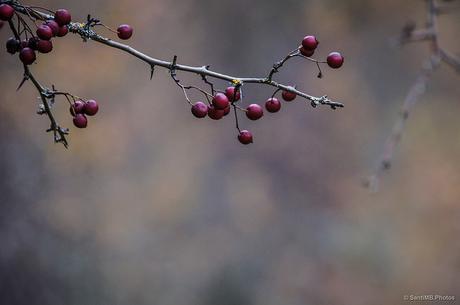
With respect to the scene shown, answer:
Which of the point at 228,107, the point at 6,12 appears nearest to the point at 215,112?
the point at 228,107

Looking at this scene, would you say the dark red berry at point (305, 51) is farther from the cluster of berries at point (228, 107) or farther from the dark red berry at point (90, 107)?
the dark red berry at point (90, 107)

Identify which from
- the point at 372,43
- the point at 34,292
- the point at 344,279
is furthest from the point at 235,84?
the point at 372,43

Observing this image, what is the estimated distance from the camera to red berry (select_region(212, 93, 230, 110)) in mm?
989

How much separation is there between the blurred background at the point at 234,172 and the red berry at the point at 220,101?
3200 mm

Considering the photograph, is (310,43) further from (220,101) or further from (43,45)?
(43,45)

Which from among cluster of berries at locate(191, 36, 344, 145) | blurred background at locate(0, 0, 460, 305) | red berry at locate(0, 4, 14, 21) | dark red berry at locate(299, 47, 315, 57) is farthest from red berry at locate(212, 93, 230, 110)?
blurred background at locate(0, 0, 460, 305)

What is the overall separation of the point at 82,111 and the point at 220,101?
0.33 meters

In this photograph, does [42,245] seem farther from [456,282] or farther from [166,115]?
[456,282]

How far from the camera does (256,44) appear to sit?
467cm

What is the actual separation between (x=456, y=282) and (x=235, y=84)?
3782 mm

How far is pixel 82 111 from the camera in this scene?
1.14 m

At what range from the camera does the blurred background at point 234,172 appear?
4.04 m

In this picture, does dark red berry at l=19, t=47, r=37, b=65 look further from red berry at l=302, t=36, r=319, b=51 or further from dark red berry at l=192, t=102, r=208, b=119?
red berry at l=302, t=36, r=319, b=51

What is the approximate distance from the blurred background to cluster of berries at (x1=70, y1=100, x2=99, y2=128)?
2941 millimetres
